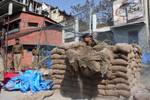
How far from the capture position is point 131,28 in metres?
22.9

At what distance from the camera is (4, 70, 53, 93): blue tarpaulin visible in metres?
8.75

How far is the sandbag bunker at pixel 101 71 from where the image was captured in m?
6.53

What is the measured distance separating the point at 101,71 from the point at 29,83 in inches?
116

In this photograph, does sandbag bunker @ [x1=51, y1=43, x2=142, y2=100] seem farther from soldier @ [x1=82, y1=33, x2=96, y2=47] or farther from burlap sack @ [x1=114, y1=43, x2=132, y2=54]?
soldier @ [x1=82, y1=33, x2=96, y2=47]

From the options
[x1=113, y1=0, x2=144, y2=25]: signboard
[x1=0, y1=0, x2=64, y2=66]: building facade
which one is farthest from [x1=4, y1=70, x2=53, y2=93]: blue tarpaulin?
[x1=0, y1=0, x2=64, y2=66]: building facade

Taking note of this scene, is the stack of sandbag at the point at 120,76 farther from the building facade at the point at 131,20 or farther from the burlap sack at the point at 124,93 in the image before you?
the building facade at the point at 131,20

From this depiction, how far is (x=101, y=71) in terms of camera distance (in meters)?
6.50

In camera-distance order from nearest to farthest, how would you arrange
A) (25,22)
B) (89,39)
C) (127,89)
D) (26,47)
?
(127,89) → (89,39) → (26,47) → (25,22)

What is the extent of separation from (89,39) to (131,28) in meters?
16.1

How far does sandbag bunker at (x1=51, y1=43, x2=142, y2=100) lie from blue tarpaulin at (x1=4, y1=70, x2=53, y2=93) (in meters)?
0.97

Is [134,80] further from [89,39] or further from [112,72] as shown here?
[89,39]

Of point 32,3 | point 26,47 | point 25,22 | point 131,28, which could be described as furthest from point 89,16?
point 32,3

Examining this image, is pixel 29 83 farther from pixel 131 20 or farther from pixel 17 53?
pixel 131 20

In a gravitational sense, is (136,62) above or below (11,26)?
below
